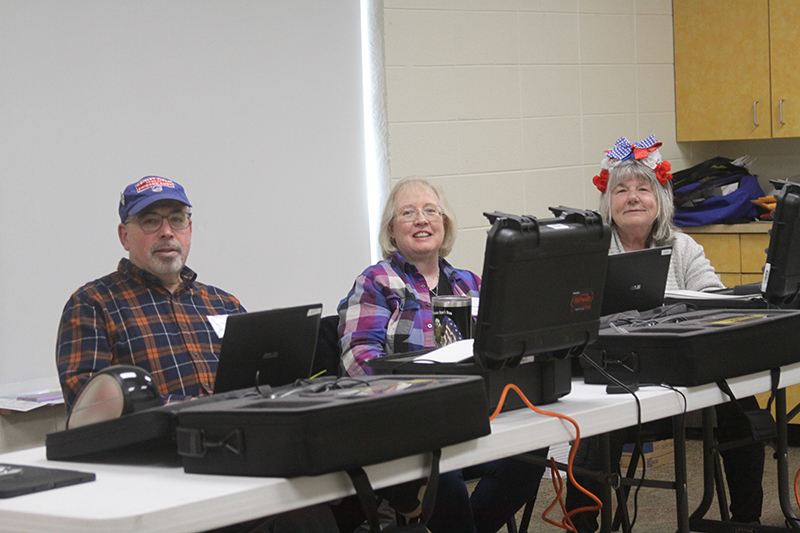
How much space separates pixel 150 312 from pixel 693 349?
1.38m

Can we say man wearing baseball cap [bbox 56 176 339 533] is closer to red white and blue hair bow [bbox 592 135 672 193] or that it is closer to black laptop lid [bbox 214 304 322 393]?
black laptop lid [bbox 214 304 322 393]

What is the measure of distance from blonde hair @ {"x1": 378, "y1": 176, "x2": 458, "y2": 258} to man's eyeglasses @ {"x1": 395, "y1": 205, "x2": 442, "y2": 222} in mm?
30

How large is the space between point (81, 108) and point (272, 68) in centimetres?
80

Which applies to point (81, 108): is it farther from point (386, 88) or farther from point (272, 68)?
point (386, 88)

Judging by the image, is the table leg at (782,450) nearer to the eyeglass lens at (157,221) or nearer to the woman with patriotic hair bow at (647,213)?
the woman with patriotic hair bow at (647,213)

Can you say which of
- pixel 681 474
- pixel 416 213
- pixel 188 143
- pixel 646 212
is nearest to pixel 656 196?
pixel 646 212

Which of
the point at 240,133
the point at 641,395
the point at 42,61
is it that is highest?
the point at 42,61

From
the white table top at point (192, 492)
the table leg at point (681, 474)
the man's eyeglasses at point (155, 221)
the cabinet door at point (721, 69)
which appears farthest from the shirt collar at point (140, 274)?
the cabinet door at point (721, 69)

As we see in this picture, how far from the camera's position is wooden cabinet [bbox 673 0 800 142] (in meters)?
4.34

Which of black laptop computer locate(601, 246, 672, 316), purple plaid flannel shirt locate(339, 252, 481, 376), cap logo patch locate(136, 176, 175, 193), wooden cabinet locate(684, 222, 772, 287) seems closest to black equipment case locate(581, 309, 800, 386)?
black laptop computer locate(601, 246, 672, 316)

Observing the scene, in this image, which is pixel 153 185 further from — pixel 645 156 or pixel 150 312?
pixel 645 156

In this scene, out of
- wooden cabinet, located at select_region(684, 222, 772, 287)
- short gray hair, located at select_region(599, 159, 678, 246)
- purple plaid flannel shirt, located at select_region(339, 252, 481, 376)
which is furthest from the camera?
wooden cabinet, located at select_region(684, 222, 772, 287)

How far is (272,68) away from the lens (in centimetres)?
377

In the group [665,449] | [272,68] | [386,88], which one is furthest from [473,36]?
[665,449]
